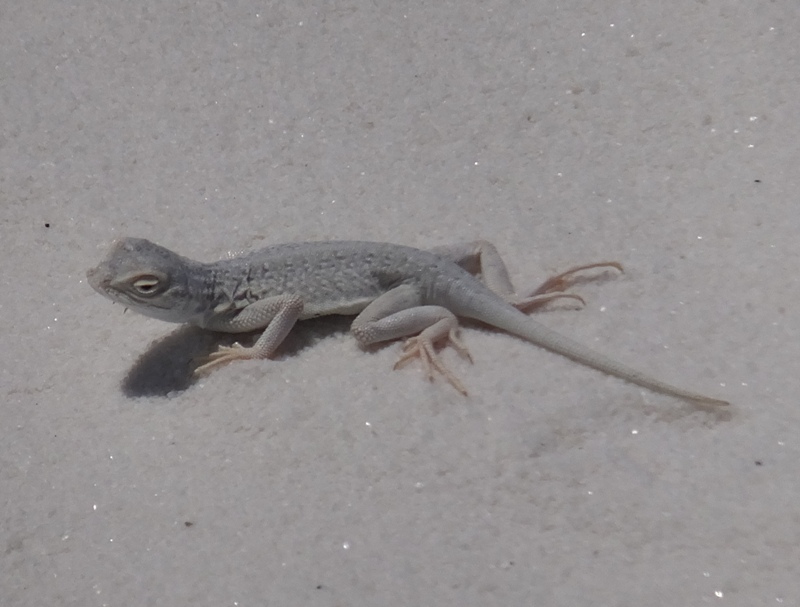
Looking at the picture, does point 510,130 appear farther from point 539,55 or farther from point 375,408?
point 375,408

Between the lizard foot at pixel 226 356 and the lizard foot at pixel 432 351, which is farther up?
the lizard foot at pixel 226 356

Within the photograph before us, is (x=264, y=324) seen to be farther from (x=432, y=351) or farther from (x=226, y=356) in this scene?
(x=432, y=351)

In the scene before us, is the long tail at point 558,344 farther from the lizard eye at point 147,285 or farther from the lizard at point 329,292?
the lizard eye at point 147,285

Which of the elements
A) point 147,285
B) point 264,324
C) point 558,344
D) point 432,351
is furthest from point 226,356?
point 558,344

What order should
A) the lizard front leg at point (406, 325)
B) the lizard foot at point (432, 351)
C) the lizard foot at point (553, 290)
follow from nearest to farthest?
the lizard foot at point (432, 351), the lizard front leg at point (406, 325), the lizard foot at point (553, 290)

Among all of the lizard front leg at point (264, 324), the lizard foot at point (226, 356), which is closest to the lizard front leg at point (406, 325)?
the lizard front leg at point (264, 324)

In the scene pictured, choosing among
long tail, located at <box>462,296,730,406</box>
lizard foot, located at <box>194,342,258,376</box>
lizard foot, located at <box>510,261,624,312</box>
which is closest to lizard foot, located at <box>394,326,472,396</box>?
long tail, located at <box>462,296,730,406</box>
